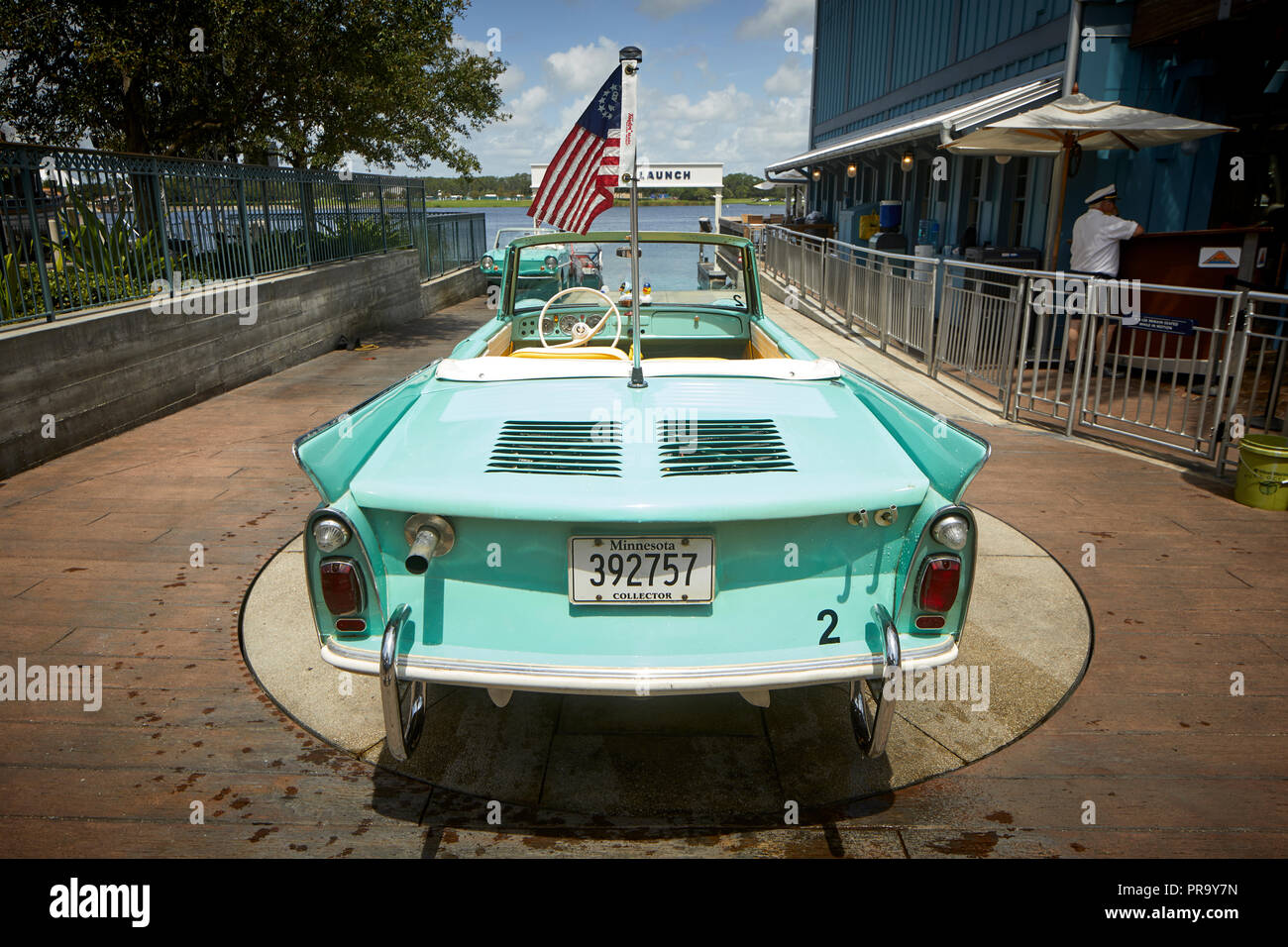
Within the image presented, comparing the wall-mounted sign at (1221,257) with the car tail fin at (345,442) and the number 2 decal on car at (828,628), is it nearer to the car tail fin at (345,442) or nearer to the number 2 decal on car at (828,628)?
the number 2 decal on car at (828,628)

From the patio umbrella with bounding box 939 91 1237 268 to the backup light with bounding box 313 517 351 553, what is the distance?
8.13 metres

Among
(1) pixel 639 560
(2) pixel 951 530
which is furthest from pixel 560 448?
(2) pixel 951 530

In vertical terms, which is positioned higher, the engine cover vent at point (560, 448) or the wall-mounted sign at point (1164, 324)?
the wall-mounted sign at point (1164, 324)

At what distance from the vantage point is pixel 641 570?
98.0 inches

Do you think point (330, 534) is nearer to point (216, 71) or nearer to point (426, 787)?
point (426, 787)

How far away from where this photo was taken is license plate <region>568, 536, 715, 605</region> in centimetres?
248

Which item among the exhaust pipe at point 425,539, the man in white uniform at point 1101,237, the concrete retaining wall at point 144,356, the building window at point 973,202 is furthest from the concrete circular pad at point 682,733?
the building window at point 973,202

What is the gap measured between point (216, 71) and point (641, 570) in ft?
34.9

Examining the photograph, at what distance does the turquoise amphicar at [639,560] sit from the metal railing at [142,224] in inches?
226

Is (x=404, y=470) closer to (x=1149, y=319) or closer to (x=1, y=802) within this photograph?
(x=1, y=802)

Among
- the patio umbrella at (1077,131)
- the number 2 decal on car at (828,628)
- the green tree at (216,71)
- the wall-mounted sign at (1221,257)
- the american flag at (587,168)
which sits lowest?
the number 2 decal on car at (828,628)

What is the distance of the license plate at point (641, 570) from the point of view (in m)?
2.48

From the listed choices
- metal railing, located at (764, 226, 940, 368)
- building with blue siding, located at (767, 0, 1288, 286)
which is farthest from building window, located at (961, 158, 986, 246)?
metal railing, located at (764, 226, 940, 368)
